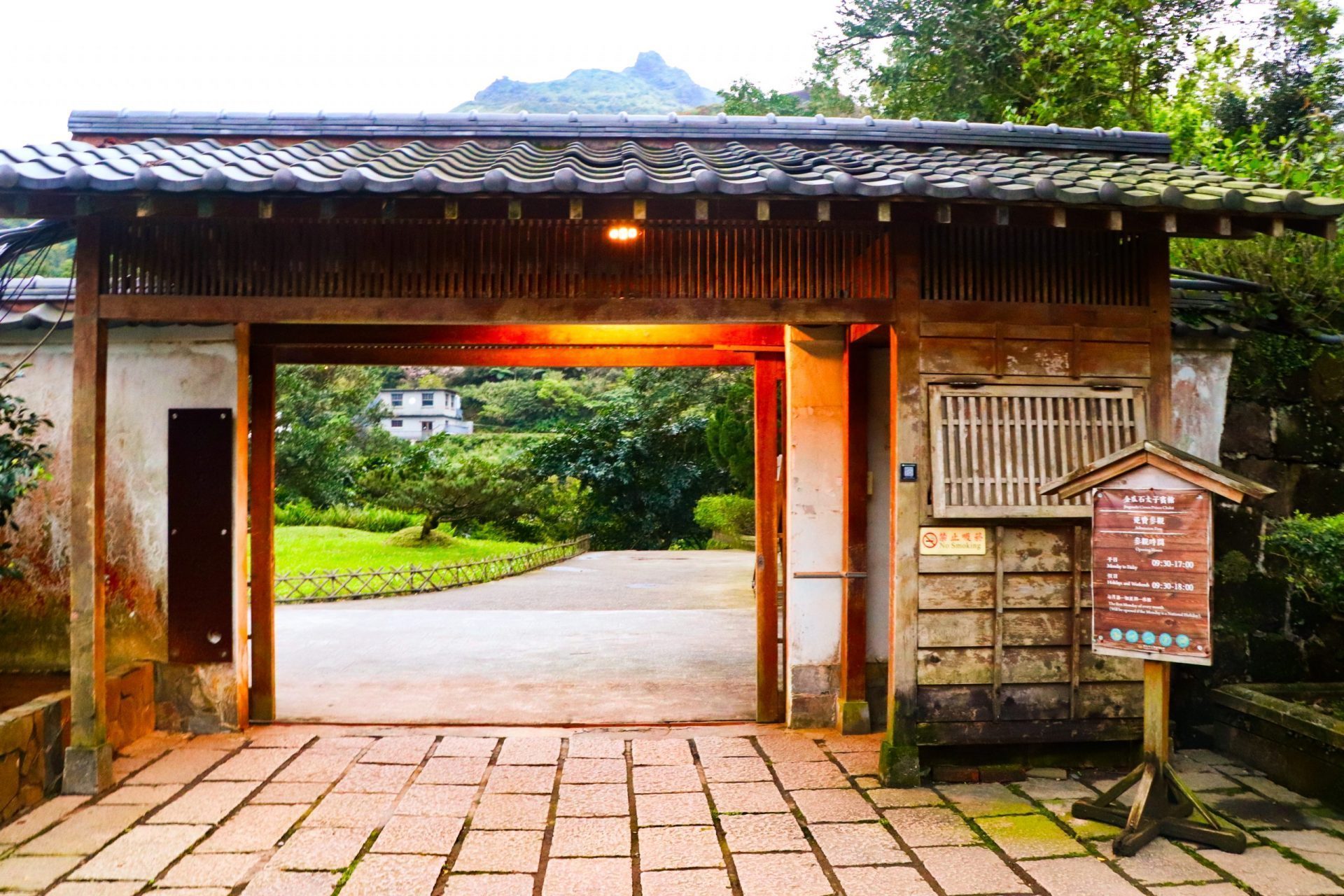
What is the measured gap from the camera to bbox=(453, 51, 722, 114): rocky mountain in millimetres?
94125

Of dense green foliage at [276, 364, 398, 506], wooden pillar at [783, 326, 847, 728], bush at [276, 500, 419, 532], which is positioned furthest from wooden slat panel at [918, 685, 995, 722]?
bush at [276, 500, 419, 532]

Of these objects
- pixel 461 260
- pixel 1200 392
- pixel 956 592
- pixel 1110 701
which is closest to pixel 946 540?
pixel 956 592

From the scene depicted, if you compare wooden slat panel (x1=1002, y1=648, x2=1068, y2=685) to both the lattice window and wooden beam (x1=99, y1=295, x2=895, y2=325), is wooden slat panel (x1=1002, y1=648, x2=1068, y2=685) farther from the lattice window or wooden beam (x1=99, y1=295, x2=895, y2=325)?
wooden beam (x1=99, y1=295, x2=895, y2=325)

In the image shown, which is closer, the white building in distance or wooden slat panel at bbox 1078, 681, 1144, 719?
wooden slat panel at bbox 1078, 681, 1144, 719

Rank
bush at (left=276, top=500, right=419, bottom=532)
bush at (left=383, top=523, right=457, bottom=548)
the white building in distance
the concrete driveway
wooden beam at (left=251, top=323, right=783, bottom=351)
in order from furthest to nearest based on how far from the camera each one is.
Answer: the white building in distance, bush at (left=276, top=500, right=419, bottom=532), bush at (left=383, top=523, right=457, bottom=548), the concrete driveway, wooden beam at (left=251, top=323, right=783, bottom=351)

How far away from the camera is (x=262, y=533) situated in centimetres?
630

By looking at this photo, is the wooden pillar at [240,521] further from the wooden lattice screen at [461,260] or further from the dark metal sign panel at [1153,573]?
the dark metal sign panel at [1153,573]

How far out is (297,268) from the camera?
5129 millimetres

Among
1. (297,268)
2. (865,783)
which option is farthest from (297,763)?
(865,783)

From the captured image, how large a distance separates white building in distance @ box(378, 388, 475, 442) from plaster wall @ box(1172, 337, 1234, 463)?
40.0 metres

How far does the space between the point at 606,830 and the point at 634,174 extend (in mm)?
3301

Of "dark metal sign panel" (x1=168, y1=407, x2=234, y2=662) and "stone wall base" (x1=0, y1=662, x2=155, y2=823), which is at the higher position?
"dark metal sign panel" (x1=168, y1=407, x2=234, y2=662)

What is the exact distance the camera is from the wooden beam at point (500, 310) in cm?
500

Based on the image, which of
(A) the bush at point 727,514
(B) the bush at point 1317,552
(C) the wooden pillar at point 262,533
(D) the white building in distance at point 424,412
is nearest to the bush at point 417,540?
(A) the bush at point 727,514
